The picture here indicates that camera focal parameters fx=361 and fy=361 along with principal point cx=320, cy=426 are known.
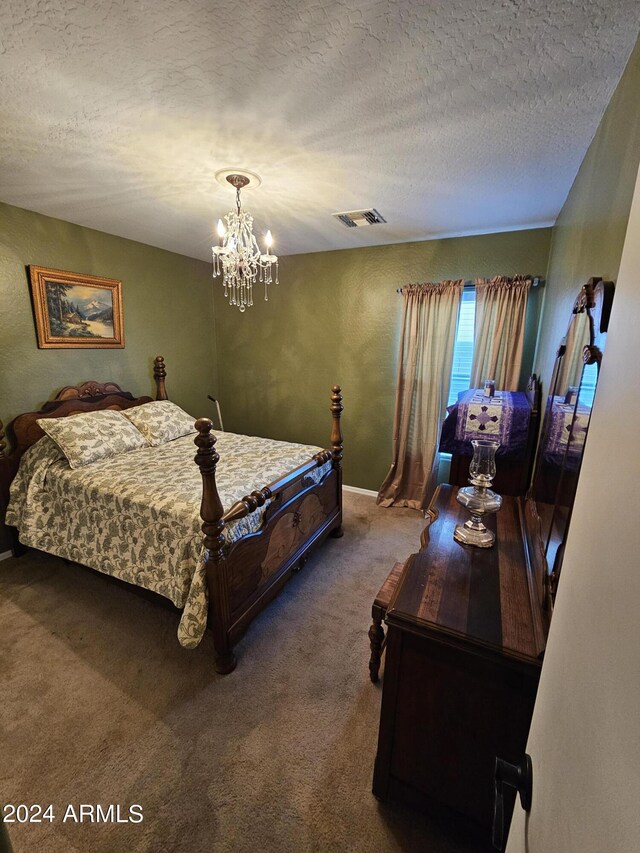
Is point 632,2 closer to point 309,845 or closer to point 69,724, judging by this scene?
point 309,845

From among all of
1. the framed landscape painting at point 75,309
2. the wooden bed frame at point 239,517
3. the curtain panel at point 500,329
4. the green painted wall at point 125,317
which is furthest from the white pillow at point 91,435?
the curtain panel at point 500,329

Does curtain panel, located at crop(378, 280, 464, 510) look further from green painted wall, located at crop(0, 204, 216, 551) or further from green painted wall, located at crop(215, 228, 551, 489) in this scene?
green painted wall, located at crop(0, 204, 216, 551)

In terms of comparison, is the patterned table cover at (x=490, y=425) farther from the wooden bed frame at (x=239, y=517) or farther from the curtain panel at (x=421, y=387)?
the curtain panel at (x=421, y=387)

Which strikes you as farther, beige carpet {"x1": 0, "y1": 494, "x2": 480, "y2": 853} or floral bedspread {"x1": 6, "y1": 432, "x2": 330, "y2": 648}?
floral bedspread {"x1": 6, "y1": 432, "x2": 330, "y2": 648}

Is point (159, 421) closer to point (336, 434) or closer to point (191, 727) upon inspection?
point (336, 434)

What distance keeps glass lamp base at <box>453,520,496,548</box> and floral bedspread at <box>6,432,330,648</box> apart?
1.04 m

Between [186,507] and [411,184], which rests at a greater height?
[411,184]

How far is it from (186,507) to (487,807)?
159 centimetres

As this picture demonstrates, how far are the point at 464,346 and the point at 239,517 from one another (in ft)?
8.00

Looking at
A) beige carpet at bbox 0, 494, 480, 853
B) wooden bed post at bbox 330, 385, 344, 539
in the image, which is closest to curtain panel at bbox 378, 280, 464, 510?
wooden bed post at bbox 330, 385, 344, 539

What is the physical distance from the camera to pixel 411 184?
6.87 ft

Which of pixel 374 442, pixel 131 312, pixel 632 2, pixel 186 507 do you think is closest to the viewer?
pixel 632 2

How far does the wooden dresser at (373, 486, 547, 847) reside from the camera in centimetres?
99

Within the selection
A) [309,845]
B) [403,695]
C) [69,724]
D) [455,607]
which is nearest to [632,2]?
→ [455,607]
